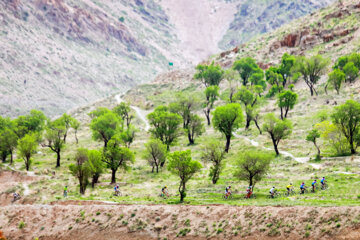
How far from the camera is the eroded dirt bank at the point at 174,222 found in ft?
87.6

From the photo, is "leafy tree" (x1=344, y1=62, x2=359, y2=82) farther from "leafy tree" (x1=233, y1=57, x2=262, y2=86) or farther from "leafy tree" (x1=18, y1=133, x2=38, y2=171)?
"leafy tree" (x1=18, y1=133, x2=38, y2=171)

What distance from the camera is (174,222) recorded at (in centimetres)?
3409

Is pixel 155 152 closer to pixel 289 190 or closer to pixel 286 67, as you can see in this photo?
pixel 289 190

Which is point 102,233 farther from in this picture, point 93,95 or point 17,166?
point 93,95

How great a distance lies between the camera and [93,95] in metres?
193

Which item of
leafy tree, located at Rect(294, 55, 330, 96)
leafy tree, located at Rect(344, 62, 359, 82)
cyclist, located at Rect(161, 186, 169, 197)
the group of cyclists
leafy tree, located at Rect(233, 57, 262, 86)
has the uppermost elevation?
leafy tree, located at Rect(233, 57, 262, 86)

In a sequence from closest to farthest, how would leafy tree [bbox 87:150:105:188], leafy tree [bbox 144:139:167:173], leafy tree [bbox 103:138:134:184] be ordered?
leafy tree [bbox 87:150:105:188] → leafy tree [bbox 103:138:134:184] → leafy tree [bbox 144:139:167:173]

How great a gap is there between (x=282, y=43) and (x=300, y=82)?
88.3ft

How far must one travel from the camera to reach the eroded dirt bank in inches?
1051

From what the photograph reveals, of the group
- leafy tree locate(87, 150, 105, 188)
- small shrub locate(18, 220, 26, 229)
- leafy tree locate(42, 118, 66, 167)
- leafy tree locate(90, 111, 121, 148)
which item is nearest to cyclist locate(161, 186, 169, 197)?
leafy tree locate(87, 150, 105, 188)

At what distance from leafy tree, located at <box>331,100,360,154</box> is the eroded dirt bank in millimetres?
25287

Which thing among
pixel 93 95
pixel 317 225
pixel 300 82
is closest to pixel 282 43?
pixel 300 82

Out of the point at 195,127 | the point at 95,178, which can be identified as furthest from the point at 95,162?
the point at 195,127

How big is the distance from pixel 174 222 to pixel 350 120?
34.1 m
